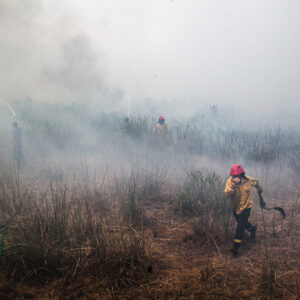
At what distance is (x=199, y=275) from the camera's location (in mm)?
2273

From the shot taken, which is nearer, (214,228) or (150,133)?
(214,228)

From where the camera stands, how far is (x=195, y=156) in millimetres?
7031

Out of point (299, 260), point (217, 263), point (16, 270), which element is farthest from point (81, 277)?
point (299, 260)

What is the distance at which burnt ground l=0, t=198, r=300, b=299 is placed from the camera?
201 cm

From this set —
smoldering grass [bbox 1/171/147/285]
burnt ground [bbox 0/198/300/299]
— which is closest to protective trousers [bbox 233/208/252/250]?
burnt ground [bbox 0/198/300/299]

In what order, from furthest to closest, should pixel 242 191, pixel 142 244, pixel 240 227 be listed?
1. pixel 242 191
2. pixel 240 227
3. pixel 142 244

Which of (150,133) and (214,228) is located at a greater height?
(150,133)

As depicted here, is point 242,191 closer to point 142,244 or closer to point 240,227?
point 240,227

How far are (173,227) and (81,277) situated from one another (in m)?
1.54

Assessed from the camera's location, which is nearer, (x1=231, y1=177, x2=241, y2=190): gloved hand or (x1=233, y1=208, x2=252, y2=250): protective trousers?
(x1=233, y1=208, x2=252, y2=250): protective trousers

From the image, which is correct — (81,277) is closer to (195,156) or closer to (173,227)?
(173,227)

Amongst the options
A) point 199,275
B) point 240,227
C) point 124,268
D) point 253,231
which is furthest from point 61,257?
point 253,231

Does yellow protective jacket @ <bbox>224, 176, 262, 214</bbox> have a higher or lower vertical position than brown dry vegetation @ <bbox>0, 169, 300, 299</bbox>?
higher

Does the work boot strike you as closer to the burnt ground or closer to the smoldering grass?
the burnt ground
